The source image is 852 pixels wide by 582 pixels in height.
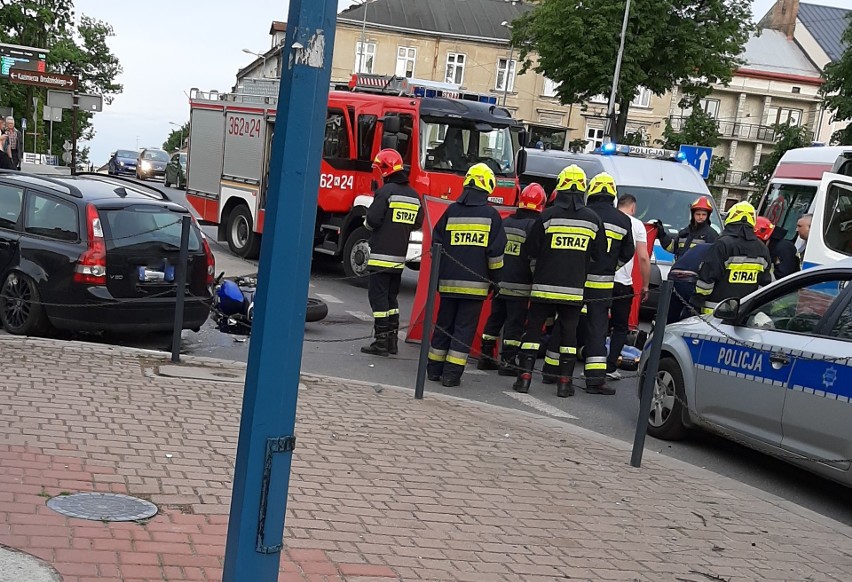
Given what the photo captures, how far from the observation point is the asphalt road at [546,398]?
7379 mm

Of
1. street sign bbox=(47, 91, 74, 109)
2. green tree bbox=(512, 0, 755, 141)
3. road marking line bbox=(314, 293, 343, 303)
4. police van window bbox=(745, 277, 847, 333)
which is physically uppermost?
green tree bbox=(512, 0, 755, 141)

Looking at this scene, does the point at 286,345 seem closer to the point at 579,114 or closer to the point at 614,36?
the point at 614,36

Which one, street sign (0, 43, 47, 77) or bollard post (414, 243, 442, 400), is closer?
bollard post (414, 243, 442, 400)

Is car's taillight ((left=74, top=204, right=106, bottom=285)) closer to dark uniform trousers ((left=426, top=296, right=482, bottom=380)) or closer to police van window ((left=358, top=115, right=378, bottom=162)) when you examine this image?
dark uniform trousers ((left=426, top=296, right=482, bottom=380))

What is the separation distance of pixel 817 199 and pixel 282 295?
37.7 ft

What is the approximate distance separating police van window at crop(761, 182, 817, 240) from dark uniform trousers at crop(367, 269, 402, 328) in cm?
804

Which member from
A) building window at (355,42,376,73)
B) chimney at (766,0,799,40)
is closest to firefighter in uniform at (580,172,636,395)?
building window at (355,42,376,73)

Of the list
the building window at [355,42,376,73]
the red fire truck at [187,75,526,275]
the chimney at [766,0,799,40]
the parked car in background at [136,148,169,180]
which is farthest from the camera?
the chimney at [766,0,799,40]

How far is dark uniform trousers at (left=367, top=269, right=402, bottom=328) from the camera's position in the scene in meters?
10.3

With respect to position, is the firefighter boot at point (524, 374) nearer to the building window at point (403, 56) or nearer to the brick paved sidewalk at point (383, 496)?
the brick paved sidewalk at point (383, 496)

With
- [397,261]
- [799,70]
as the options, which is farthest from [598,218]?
[799,70]

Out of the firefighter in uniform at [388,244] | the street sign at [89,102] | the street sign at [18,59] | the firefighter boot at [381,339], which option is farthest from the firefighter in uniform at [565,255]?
the street sign at [18,59]

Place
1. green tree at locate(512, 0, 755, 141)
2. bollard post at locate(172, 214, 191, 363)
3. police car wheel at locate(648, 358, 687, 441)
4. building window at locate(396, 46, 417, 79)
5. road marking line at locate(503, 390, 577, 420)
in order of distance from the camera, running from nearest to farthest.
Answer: police car wheel at locate(648, 358, 687, 441)
bollard post at locate(172, 214, 191, 363)
road marking line at locate(503, 390, 577, 420)
green tree at locate(512, 0, 755, 141)
building window at locate(396, 46, 417, 79)

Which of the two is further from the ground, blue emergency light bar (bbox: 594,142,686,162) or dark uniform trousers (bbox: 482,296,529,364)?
blue emergency light bar (bbox: 594,142,686,162)
